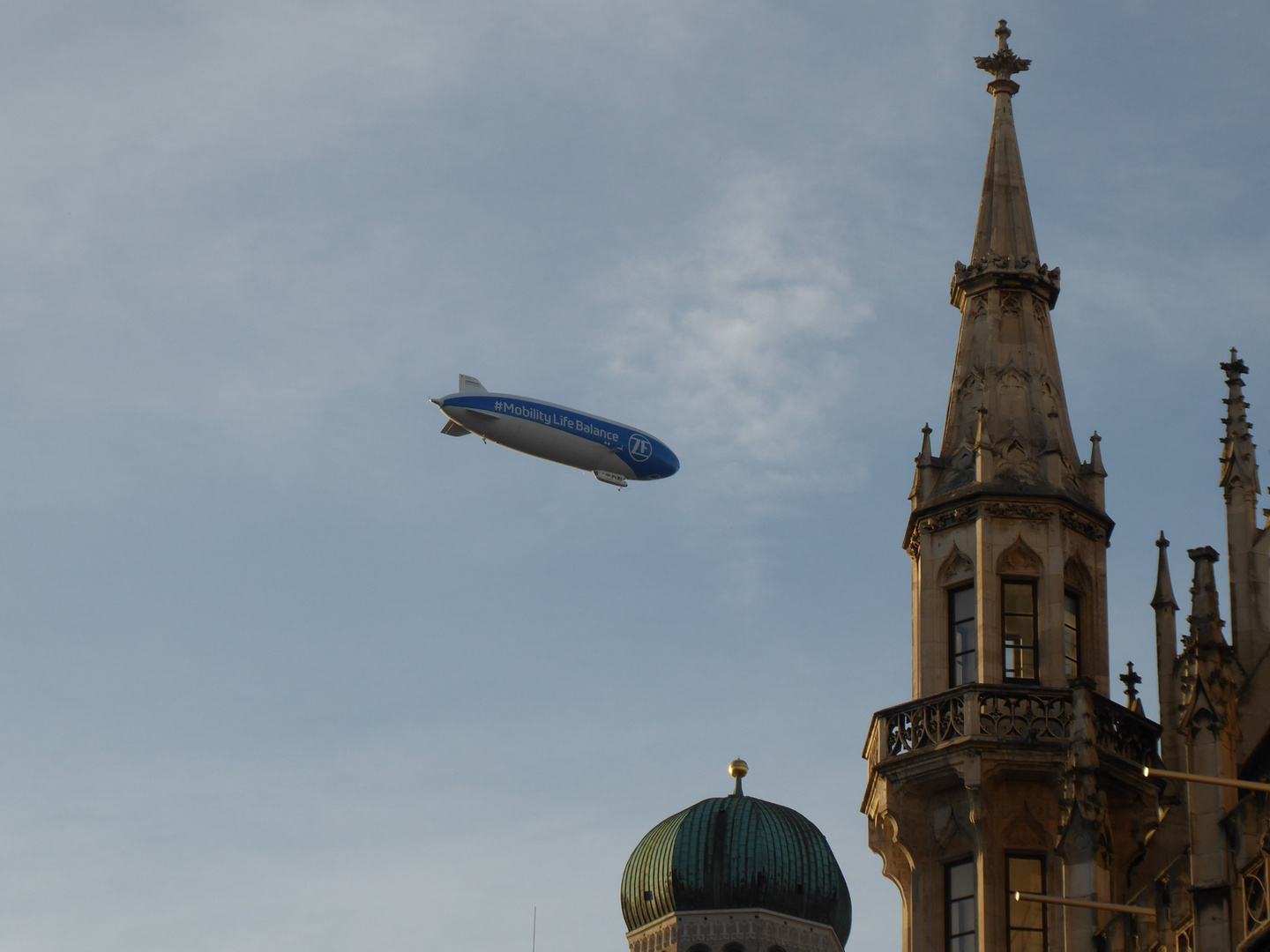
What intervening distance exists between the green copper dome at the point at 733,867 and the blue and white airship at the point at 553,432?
1853cm

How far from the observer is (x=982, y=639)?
167 feet

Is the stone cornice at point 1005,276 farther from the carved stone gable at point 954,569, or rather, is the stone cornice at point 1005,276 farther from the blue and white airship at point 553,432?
the blue and white airship at point 553,432

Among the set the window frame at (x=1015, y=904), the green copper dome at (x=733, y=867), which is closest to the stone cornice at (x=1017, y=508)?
the window frame at (x=1015, y=904)

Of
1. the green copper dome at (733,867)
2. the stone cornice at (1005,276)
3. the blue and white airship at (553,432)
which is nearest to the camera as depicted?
the stone cornice at (1005,276)

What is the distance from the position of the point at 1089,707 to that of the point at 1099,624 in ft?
13.3

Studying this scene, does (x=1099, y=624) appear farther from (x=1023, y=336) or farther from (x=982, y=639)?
(x=1023, y=336)

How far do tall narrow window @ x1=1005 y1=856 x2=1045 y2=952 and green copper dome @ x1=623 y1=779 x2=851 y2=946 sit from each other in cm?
6666

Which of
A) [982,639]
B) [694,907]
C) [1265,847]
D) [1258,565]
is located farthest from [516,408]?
[1265,847]

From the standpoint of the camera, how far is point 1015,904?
4888 cm

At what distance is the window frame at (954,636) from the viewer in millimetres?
51094

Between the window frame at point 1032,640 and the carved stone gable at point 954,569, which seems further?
the carved stone gable at point 954,569

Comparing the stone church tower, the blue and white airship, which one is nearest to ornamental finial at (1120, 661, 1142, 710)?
the stone church tower

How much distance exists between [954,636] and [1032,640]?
148 centimetres

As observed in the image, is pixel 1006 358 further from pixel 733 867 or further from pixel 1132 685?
pixel 733 867
